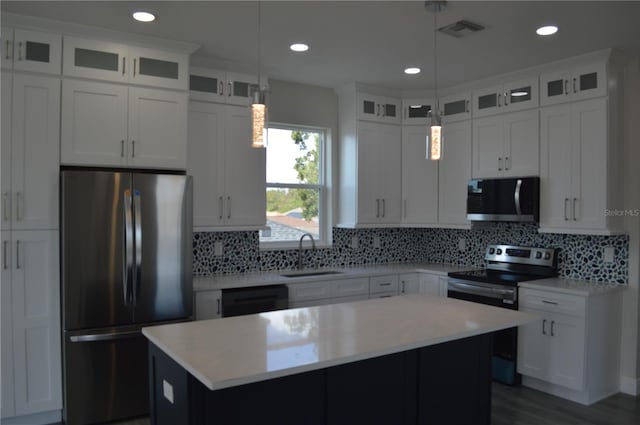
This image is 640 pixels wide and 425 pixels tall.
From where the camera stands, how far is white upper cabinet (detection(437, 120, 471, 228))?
486 centimetres

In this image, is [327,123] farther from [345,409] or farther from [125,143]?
[345,409]

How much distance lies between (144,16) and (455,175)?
3.15 metres

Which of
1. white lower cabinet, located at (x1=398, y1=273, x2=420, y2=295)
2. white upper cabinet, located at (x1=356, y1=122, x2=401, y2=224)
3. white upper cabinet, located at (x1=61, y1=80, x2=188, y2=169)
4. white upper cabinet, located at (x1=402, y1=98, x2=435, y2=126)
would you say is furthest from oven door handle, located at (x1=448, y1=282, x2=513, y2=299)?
white upper cabinet, located at (x1=61, y1=80, x2=188, y2=169)

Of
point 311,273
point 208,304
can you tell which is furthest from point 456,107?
point 208,304

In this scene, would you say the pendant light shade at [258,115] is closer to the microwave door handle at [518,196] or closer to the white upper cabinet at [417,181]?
the microwave door handle at [518,196]

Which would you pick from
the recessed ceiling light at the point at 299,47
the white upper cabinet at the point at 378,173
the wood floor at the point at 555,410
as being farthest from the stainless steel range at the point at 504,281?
the recessed ceiling light at the point at 299,47

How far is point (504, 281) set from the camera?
13.8ft

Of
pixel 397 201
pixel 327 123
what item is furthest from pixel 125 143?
pixel 397 201

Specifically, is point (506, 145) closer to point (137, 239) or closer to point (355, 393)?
point (355, 393)

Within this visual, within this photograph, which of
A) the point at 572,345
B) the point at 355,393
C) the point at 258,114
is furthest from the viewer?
the point at 572,345

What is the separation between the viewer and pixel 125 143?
11.6 feet

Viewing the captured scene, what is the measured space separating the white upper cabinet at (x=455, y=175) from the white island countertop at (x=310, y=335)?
184cm

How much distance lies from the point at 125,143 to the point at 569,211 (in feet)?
11.3

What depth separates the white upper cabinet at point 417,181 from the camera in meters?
5.11
